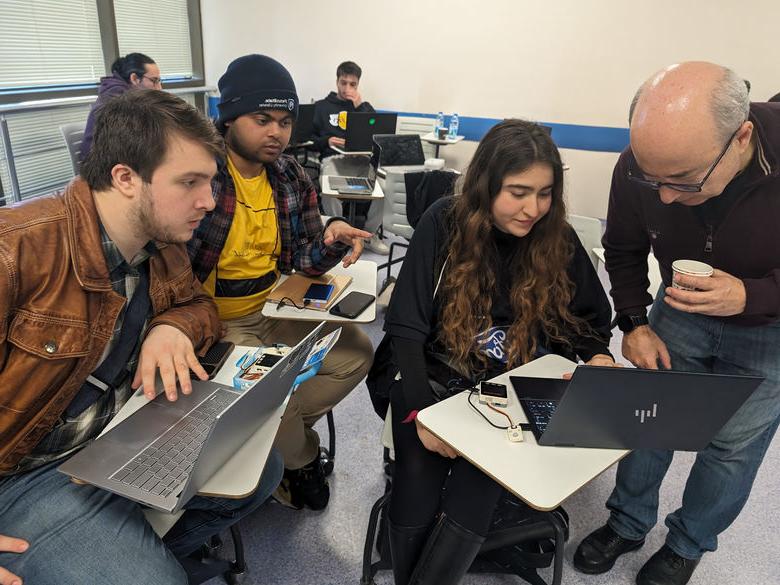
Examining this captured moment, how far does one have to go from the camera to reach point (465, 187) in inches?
60.5

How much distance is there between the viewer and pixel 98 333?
1.12m

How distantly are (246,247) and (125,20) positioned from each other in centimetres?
460

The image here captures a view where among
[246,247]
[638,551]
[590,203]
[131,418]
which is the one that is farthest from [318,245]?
[590,203]

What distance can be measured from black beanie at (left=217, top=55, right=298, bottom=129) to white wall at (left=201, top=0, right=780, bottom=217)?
4.07 meters

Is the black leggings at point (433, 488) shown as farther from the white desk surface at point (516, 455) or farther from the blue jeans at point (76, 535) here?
the blue jeans at point (76, 535)

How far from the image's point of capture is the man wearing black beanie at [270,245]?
175 cm

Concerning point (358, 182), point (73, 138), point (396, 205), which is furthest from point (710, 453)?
point (73, 138)

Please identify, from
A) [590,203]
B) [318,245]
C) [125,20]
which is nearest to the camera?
[318,245]

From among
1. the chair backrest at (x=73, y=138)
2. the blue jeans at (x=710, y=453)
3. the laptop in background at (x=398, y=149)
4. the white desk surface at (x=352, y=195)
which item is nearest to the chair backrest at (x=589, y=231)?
the blue jeans at (x=710, y=453)

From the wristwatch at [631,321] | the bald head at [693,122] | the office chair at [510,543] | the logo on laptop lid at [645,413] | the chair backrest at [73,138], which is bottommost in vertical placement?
the office chair at [510,543]

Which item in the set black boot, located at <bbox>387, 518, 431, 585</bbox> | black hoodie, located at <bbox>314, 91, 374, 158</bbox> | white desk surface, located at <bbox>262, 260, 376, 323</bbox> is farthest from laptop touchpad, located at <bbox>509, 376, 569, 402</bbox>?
black hoodie, located at <bbox>314, 91, 374, 158</bbox>

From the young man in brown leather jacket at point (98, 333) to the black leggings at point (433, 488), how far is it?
36cm

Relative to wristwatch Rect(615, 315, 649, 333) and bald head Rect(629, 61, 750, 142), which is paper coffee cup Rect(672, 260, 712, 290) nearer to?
bald head Rect(629, 61, 750, 142)

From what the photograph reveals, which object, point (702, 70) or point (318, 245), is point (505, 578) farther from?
point (702, 70)
